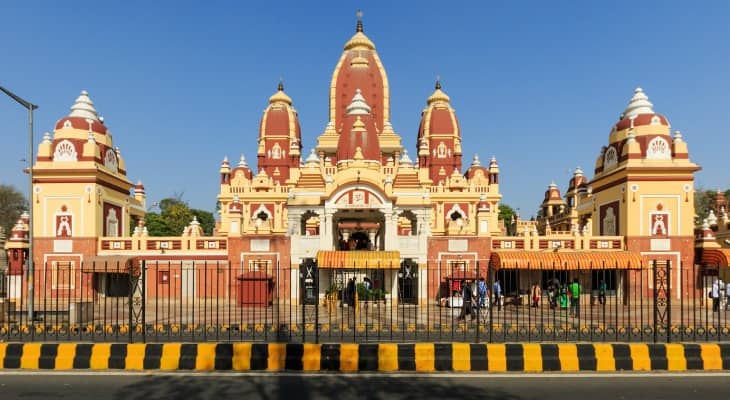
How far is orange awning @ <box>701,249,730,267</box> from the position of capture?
24.9 metres

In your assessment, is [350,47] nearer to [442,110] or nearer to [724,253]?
[442,110]

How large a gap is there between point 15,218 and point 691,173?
56576mm

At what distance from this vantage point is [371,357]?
10.7 meters

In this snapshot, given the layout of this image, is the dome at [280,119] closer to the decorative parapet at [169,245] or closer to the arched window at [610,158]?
the decorative parapet at [169,245]

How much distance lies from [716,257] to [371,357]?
20.9 metres

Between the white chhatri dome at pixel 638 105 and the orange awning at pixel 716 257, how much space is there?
6.92 metres

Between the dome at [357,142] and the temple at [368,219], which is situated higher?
the dome at [357,142]

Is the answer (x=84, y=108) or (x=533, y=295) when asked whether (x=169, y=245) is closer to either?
(x=84, y=108)

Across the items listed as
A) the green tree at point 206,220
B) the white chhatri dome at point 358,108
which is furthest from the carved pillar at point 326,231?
the green tree at point 206,220

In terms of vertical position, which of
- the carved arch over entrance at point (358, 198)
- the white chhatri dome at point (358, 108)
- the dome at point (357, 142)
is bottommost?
the carved arch over entrance at point (358, 198)

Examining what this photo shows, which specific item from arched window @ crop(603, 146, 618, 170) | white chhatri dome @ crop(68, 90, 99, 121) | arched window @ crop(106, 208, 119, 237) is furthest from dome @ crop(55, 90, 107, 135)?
arched window @ crop(603, 146, 618, 170)

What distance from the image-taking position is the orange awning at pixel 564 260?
79.4 feet

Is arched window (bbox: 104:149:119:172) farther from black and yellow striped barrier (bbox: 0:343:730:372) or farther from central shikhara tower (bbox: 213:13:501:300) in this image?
black and yellow striped barrier (bbox: 0:343:730:372)

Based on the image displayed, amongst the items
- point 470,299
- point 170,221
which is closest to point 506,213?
point 170,221
